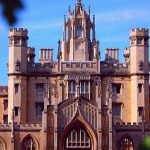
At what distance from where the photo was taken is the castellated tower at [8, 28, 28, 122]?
73.7m

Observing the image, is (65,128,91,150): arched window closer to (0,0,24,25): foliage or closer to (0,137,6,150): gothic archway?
(0,137,6,150): gothic archway

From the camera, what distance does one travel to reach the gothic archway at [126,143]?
69.1 m

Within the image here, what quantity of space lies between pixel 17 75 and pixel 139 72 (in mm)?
14321

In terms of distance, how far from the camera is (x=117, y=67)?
7638cm

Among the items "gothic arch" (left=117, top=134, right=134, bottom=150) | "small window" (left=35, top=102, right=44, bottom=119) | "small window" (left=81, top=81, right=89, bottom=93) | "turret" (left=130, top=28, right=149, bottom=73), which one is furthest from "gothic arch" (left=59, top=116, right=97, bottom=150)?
"turret" (left=130, top=28, right=149, bottom=73)

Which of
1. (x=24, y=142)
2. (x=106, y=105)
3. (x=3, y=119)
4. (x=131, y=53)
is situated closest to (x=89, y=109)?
(x=106, y=105)

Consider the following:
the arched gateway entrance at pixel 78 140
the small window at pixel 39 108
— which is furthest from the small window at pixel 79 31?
the arched gateway entrance at pixel 78 140

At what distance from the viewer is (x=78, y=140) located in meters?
67.0

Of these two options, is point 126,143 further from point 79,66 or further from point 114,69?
point 79,66

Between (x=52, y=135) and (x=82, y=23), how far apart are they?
58.5 feet

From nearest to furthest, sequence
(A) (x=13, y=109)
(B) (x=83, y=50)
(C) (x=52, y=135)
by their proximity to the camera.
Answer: (C) (x=52, y=135)
(A) (x=13, y=109)
(B) (x=83, y=50)

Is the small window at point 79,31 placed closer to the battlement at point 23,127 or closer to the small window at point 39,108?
the small window at point 39,108

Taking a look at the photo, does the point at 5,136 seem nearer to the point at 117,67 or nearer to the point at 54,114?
the point at 54,114

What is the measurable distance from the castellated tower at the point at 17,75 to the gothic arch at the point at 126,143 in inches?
465
